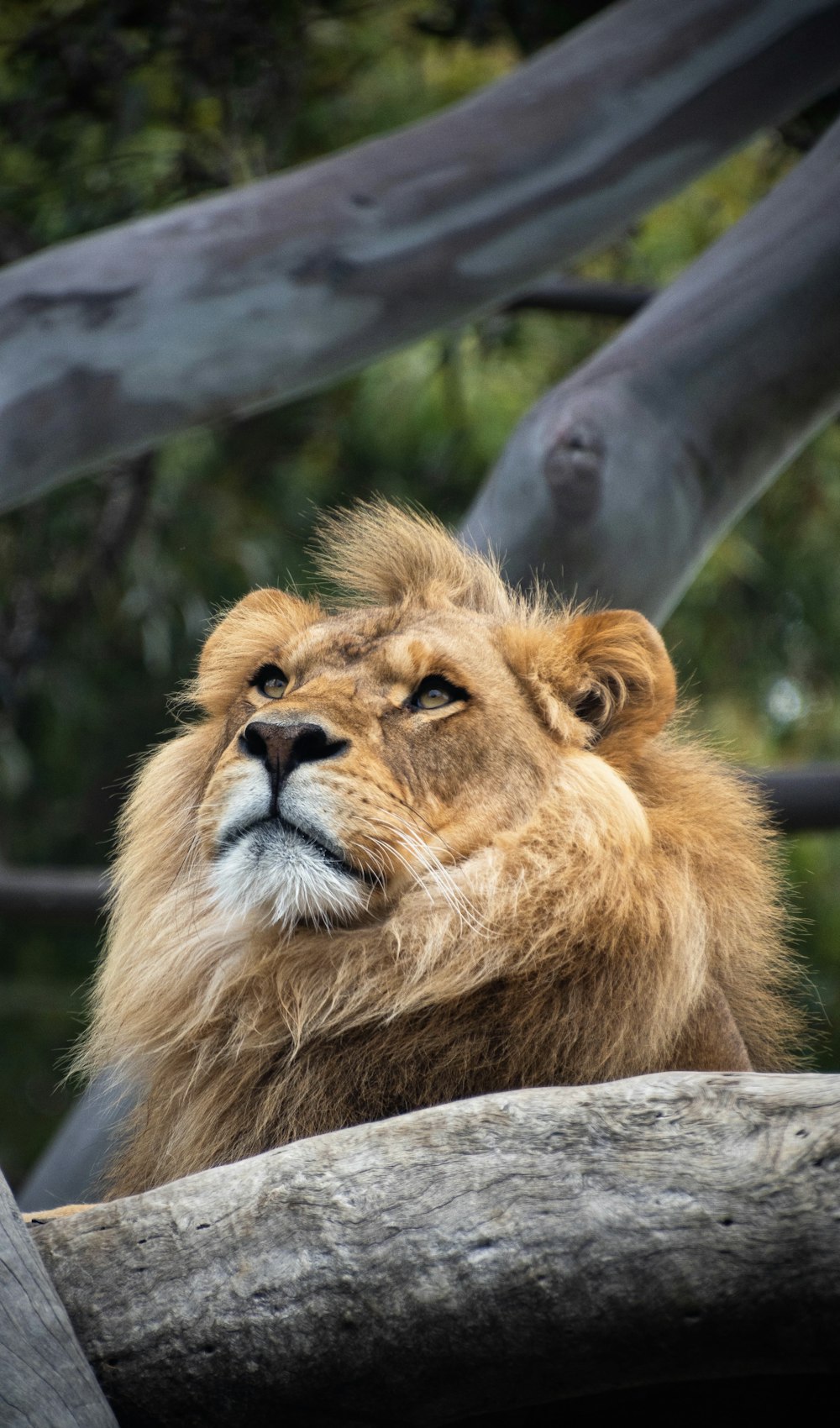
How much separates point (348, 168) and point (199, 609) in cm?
340

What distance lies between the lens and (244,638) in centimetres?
282

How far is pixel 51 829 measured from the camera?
332 inches

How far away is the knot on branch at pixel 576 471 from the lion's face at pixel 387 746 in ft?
3.99

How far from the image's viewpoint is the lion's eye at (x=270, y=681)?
8.67ft

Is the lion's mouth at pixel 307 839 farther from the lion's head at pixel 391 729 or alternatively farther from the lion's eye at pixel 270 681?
the lion's eye at pixel 270 681

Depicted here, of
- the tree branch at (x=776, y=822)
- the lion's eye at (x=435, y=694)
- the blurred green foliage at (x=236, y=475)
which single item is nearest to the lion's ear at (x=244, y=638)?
the lion's eye at (x=435, y=694)

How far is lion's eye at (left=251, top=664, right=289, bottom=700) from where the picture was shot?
264cm

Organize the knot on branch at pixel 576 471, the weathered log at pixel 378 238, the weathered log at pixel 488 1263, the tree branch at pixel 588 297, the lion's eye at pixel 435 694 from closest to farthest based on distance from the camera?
the weathered log at pixel 488 1263
the lion's eye at pixel 435 694
the weathered log at pixel 378 238
the knot on branch at pixel 576 471
the tree branch at pixel 588 297

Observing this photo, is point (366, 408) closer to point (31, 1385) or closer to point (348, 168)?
point (348, 168)

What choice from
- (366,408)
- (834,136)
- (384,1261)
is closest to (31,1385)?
(384,1261)

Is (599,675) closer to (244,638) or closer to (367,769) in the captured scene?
(367,769)

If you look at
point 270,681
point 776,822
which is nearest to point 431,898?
point 270,681

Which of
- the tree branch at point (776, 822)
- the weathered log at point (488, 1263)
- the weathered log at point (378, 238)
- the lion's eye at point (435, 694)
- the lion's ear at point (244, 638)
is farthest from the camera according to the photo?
the tree branch at point (776, 822)

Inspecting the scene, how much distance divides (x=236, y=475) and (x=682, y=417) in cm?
430
